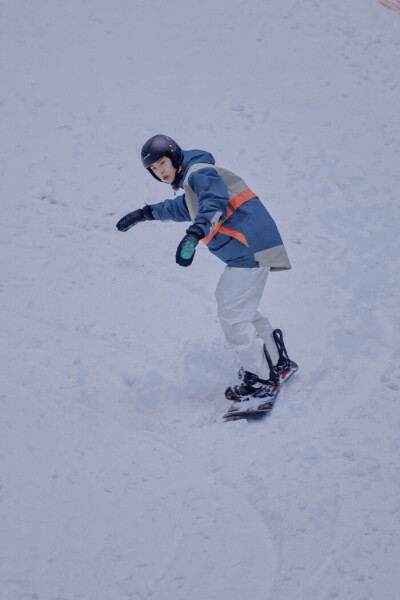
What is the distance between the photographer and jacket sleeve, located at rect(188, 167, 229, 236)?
3420mm

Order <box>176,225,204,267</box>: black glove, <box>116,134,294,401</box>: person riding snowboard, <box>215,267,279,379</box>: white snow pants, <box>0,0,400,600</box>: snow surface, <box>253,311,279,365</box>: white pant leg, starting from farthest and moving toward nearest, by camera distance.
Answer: <box>253,311,279,365</box>: white pant leg < <box>215,267,279,379</box>: white snow pants < <box>116,134,294,401</box>: person riding snowboard < <box>176,225,204,267</box>: black glove < <box>0,0,400,600</box>: snow surface

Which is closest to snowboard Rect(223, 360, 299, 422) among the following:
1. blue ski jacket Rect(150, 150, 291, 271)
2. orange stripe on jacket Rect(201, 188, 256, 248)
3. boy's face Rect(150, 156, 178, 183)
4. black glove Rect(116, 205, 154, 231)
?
blue ski jacket Rect(150, 150, 291, 271)

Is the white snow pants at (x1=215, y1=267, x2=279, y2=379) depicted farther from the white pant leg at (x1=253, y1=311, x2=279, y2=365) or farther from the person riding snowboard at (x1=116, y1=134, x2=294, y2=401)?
the white pant leg at (x1=253, y1=311, x2=279, y2=365)

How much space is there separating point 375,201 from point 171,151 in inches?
112

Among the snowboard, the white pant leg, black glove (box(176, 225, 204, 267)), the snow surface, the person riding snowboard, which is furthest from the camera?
the white pant leg

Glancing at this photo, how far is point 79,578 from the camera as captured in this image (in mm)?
2992

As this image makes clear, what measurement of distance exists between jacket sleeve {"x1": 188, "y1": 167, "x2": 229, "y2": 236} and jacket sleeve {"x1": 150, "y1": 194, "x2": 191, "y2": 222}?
0.31 m

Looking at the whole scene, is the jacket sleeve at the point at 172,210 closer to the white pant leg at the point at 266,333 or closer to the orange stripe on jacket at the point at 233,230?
the orange stripe on jacket at the point at 233,230

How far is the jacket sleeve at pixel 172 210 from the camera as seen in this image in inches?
155

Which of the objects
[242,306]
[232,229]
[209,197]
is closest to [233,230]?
[232,229]

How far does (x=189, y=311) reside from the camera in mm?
4832

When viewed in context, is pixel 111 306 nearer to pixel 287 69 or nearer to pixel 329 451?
pixel 329 451

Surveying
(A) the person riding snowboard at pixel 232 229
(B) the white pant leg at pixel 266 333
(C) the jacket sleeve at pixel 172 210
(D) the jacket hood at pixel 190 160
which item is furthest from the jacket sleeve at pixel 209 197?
(B) the white pant leg at pixel 266 333

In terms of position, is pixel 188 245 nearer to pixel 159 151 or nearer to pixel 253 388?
pixel 159 151
